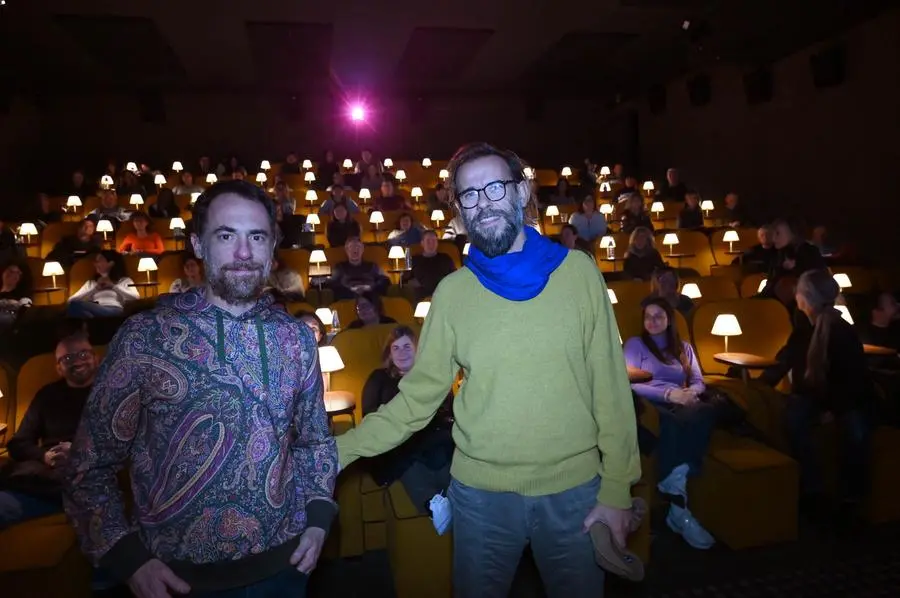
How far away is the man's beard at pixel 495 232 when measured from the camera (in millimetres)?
1265

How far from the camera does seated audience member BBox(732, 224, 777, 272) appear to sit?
6398 mm

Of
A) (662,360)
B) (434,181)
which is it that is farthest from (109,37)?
(662,360)

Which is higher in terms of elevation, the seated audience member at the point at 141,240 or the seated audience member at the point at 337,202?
the seated audience member at the point at 337,202

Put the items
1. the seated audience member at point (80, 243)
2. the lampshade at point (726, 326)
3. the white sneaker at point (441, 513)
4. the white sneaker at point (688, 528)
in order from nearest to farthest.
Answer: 1. the white sneaker at point (441, 513)
2. the white sneaker at point (688, 528)
3. the lampshade at point (726, 326)
4. the seated audience member at point (80, 243)

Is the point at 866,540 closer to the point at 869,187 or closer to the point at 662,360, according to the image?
the point at 662,360

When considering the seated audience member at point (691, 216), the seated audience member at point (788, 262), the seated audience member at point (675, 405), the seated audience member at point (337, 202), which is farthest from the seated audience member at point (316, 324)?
the seated audience member at point (691, 216)

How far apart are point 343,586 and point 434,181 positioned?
9748 millimetres

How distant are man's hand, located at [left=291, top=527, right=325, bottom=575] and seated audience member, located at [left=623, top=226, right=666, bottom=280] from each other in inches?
218

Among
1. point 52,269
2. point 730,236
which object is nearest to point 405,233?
point 52,269

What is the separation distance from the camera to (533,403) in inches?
49.3

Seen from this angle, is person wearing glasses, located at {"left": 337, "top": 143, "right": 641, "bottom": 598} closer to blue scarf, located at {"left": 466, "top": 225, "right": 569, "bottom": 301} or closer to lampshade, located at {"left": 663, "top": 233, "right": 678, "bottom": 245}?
blue scarf, located at {"left": 466, "top": 225, "right": 569, "bottom": 301}

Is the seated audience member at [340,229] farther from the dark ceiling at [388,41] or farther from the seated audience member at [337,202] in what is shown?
the dark ceiling at [388,41]

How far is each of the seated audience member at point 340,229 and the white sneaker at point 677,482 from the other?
212 inches

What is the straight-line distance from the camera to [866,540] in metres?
2.78
